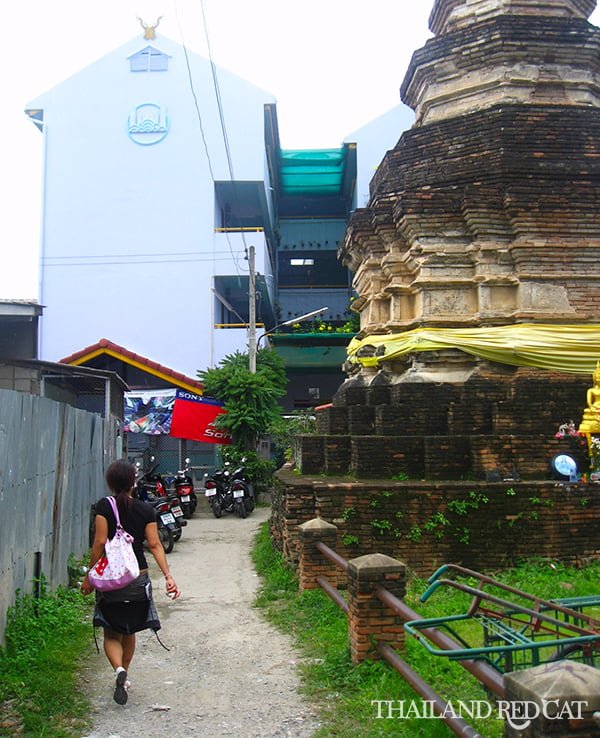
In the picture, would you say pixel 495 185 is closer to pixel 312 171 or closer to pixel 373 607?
pixel 373 607

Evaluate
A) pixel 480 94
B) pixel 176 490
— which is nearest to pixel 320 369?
A: pixel 176 490

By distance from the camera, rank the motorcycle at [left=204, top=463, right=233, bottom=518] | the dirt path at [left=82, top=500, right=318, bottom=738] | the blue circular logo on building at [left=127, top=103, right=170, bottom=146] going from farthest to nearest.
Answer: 1. the blue circular logo on building at [left=127, top=103, right=170, bottom=146]
2. the motorcycle at [left=204, top=463, right=233, bottom=518]
3. the dirt path at [left=82, top=500, right=318, bottom=738]

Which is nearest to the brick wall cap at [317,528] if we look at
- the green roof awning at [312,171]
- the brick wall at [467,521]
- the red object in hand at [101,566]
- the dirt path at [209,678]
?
the brick wall at [467,521]

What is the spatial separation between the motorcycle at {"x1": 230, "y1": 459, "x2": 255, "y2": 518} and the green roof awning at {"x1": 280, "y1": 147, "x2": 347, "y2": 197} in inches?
635

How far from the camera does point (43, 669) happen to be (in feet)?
15.7

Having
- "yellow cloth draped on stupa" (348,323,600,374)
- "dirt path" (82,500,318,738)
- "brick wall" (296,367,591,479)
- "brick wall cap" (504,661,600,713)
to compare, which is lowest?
"dirt path" (82,500,318,738)

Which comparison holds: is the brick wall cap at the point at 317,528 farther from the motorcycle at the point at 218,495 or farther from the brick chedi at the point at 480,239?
the motorcycle at the point at 218,495

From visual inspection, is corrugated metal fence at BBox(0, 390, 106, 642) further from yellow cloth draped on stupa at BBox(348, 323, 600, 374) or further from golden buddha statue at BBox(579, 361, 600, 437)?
golden buddha statue at BBox(579, 361, 600, 437)

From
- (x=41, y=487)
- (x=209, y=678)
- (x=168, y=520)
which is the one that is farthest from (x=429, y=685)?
(x=168, y=520)

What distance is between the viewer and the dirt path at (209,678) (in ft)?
13.6

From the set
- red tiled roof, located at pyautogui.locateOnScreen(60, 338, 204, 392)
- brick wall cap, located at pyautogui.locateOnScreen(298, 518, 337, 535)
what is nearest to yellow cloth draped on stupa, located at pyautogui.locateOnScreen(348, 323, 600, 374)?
brick wall cap, located at pyautogui.locateOnScreen(298, 518, 337, 535)

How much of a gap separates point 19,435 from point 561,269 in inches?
270

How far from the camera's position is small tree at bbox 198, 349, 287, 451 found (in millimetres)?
17250

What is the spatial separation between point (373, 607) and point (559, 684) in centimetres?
228
